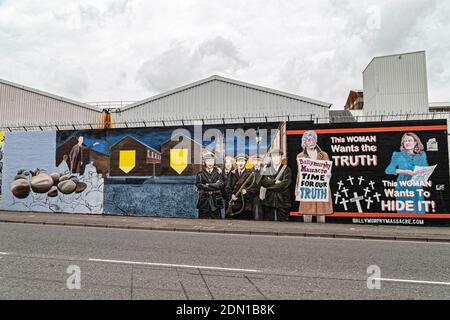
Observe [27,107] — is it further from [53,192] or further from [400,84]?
[400,84]

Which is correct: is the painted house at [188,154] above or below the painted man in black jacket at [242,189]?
above

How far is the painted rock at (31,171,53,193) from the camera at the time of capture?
16705 millimetres

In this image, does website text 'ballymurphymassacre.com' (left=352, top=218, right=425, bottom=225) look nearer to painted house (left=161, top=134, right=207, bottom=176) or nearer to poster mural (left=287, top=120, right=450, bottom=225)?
poster mural (left=287, top=120, right=450, bottom=225)

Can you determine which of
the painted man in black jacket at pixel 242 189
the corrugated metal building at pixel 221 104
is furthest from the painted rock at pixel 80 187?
the painted man in black jacket at pixel 242 189

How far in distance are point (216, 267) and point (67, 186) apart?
496 inches

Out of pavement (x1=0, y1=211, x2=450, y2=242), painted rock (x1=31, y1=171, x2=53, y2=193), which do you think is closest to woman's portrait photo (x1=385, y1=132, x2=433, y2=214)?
pavement (x1=0, y1=211, x2=450, y2=242)

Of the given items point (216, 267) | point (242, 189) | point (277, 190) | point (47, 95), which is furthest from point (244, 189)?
point (47, 95)

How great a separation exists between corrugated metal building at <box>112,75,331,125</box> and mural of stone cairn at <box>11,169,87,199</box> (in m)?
6.27

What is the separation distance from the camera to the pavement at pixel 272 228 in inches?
424

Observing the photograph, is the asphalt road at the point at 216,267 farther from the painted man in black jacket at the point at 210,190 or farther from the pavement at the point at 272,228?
the painted man in black jacket at the point at 210,190

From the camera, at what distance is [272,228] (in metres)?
12.0
